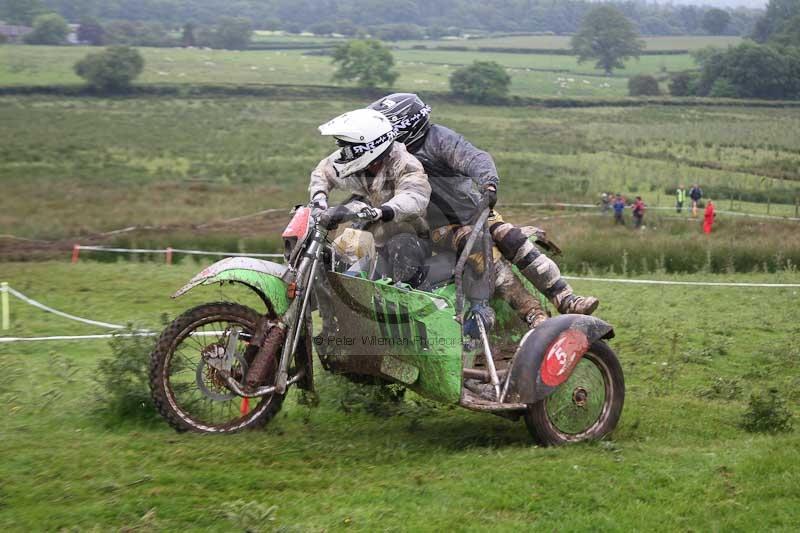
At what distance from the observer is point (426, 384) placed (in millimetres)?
6668

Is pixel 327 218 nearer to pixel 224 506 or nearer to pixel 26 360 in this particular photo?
pixel 224 506

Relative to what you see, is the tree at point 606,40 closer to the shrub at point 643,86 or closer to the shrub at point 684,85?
the shrub at point 643,86

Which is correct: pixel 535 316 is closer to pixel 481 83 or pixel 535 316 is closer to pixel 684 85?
pixel 684 85

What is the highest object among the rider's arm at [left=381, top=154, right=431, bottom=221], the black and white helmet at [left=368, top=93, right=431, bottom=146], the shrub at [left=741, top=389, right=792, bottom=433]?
the black and white helmet at [left=368, top=93, right=431, bottom=146]

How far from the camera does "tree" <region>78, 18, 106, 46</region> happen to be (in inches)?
4748

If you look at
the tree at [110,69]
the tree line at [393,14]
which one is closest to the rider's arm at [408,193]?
the tree at [110,69]

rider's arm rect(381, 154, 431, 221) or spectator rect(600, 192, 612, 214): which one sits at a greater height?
rider's arm rect(381, 154, 431, 221)

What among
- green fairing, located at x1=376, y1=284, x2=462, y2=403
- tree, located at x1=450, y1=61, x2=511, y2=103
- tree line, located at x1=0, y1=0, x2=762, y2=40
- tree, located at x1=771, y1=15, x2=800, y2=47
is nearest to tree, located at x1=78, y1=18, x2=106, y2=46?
tree line, located at x1=0, y1=0, x2=762, y2=40

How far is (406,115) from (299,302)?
1.73 m

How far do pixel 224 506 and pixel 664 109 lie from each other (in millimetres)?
72812

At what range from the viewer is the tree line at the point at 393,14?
510 ft

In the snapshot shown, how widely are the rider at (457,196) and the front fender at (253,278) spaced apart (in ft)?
4.73

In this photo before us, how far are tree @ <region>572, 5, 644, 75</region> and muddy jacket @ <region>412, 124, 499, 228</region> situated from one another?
4728 inches

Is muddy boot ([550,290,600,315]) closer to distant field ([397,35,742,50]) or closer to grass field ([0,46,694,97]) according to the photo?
grass field ([0,46,694,97])
